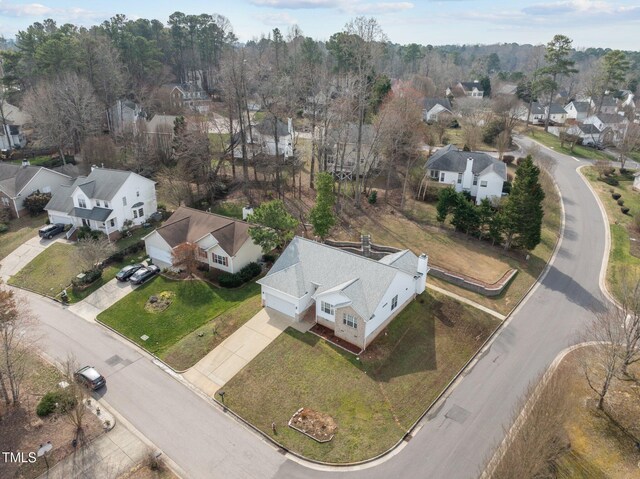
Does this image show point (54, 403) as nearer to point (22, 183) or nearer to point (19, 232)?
point (19, 232)

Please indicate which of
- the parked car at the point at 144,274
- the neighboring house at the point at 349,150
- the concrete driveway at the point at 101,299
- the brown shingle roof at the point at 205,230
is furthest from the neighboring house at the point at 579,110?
the concrete driveway at the point at 101,299

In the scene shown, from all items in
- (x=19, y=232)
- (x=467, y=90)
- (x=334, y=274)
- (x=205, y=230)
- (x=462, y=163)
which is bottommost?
(x=19, y=232)

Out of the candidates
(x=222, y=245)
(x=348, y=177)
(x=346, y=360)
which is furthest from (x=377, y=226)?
(x=346, y=360)

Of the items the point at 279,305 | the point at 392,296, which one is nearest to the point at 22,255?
the point at 279,305

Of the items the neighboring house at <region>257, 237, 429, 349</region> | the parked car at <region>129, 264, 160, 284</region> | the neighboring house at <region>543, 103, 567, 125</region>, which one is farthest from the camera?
the neighboring house at <region>543, 103, 567, 125</region>

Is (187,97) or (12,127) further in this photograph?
(187,97)

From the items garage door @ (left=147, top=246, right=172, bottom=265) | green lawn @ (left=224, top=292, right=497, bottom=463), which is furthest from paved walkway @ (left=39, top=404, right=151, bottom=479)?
garage door @ (left=147, top=246, right=172, bottom=265)

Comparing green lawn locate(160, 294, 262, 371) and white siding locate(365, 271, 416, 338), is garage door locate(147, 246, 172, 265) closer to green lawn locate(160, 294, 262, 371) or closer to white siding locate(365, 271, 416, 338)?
green lawn locate(160, 294, 262, 371)

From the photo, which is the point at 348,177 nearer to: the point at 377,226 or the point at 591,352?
the point at 377,226
